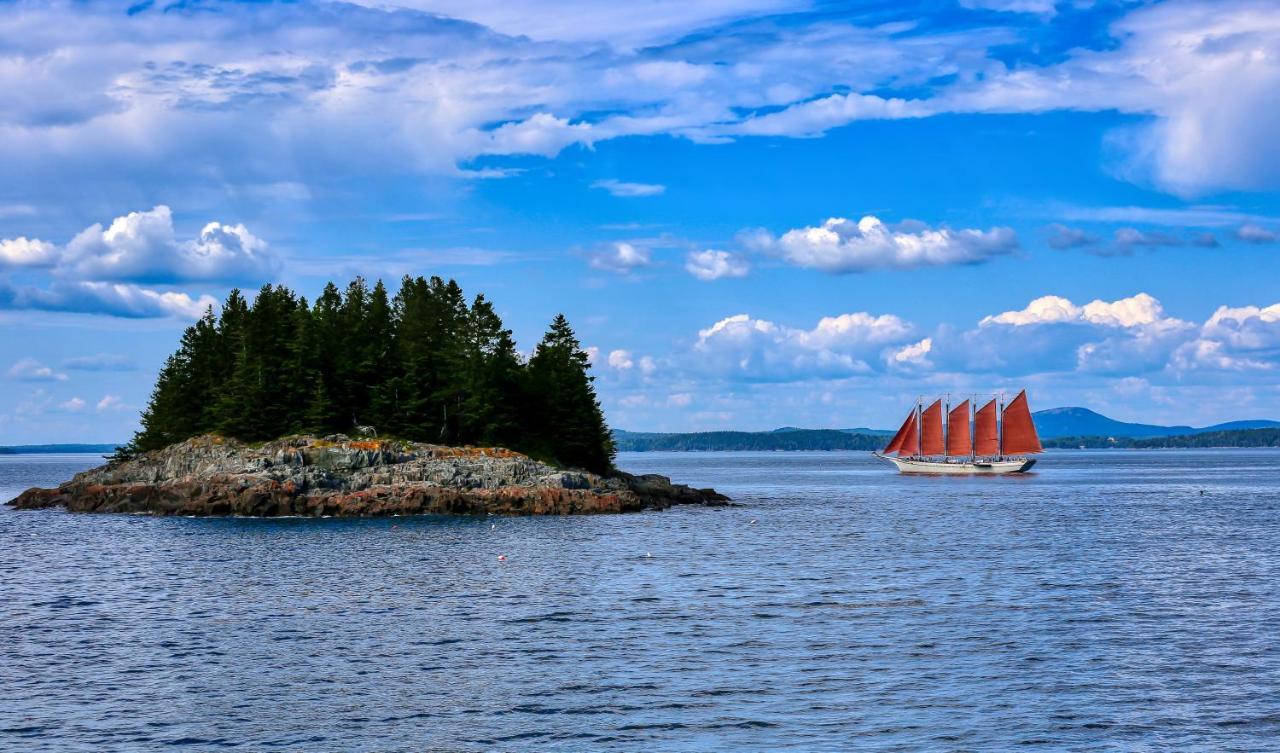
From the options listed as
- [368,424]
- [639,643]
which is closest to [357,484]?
[368,424]

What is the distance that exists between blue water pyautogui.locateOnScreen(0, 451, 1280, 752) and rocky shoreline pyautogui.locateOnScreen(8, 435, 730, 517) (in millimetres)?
18711

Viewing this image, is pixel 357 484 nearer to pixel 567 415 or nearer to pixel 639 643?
pixel 567 415

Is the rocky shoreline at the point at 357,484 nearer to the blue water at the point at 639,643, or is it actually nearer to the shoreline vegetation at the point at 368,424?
the shoreline vegetation at the point at 368,424

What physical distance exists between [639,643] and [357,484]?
65792 millimetres

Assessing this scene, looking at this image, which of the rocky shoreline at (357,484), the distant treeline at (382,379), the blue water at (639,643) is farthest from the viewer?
the distant treeline at (382,379)

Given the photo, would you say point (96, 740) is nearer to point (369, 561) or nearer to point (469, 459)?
point (369, 561)

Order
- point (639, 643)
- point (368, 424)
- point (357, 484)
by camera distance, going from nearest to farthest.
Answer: point (639, 643), point (357, 484), point (368, 424)

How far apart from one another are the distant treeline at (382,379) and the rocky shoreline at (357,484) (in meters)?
8.16

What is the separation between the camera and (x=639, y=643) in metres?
40.7

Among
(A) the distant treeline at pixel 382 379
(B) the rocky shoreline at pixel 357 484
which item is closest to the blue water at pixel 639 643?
(B) the rocky shoreline at pixel 357 484

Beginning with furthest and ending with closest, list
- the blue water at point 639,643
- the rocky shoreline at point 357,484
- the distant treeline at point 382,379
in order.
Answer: the distant treeline at point 382,379
the rocky shoreline at point 357,484
the blue water at point 639,643

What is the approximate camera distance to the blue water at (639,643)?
29469mm

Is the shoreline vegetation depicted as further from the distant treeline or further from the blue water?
the blue water

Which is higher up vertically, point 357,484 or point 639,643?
point 357,484
